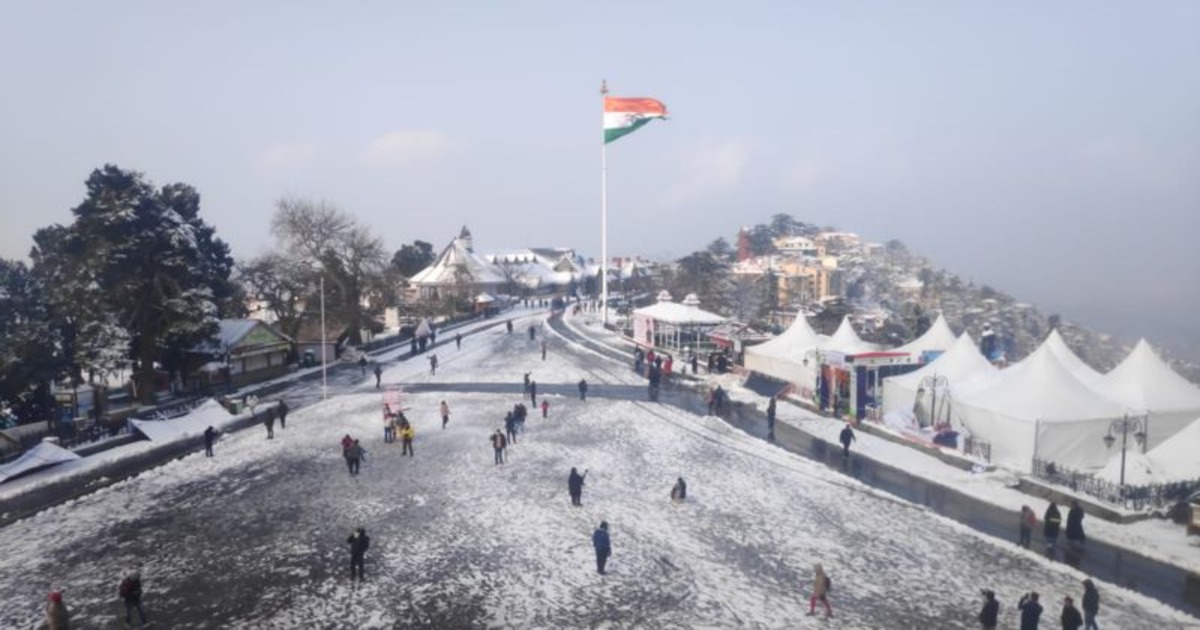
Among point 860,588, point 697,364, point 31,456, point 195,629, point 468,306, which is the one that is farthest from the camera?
point 468,306

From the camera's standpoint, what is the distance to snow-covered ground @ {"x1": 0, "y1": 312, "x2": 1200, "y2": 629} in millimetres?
13594

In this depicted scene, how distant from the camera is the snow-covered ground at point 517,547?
13594 mm

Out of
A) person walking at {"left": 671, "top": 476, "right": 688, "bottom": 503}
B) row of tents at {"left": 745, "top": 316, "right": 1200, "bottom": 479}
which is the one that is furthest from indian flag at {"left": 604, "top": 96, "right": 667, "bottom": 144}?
person walking at {"left": 671, "top": 476, "right": 688, "bottom": 503}

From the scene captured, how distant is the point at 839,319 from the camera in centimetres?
5756

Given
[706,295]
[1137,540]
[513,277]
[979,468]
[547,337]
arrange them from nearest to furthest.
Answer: [1137,540]
[979,468]
[547,337]
[706,295]
[513,277]

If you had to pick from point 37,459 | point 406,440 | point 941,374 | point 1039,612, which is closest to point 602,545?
point 1039,612

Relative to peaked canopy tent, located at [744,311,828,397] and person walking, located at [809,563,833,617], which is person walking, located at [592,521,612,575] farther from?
peaked canopy tent, located at [744,311,828,397]

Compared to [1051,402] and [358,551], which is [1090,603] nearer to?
[1051,402]

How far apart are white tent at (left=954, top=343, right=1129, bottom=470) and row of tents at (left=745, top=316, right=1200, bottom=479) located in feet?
0.10

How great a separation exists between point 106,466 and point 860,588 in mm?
24342

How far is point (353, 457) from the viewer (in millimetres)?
22047

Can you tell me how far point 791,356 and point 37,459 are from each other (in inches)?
1224

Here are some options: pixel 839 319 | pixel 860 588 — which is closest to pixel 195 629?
pixel 860 588

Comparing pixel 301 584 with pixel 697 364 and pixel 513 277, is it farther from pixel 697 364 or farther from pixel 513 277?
pixel 513 277
